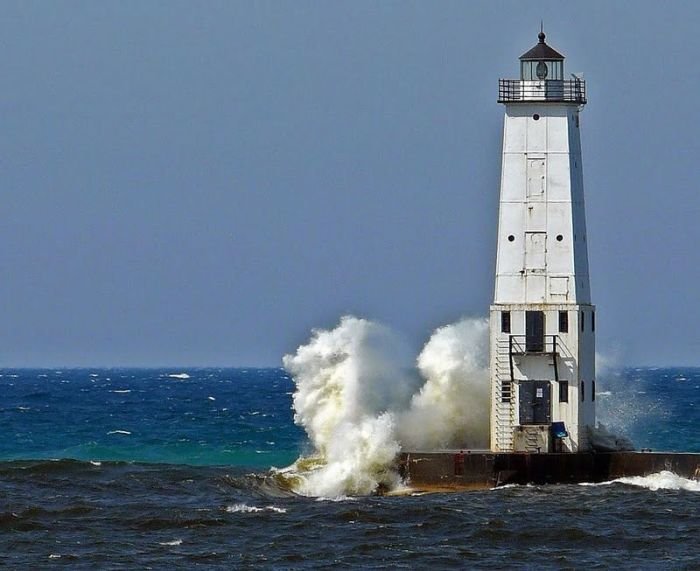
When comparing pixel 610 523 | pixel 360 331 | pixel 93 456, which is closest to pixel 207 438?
pixel 93 456

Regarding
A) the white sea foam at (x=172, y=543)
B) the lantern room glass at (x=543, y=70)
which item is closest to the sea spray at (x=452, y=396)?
the lantern room glass at (x=543, y=70)

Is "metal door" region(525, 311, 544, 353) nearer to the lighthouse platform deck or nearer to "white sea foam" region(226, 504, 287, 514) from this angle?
the lighthouse platform deck

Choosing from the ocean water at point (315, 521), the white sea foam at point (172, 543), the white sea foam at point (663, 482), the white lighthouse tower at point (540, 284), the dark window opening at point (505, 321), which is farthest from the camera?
the dark window opening at point (505, 321)

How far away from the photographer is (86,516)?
41.2 meters

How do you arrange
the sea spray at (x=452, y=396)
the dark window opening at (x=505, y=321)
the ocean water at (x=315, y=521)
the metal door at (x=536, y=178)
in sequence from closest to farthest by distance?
the ocean water at (x=315, y=521)
the dark window opening at (x=505, y=321)
the metal door at (x=536, y=178)
the sea spray at (x=452, y=396)

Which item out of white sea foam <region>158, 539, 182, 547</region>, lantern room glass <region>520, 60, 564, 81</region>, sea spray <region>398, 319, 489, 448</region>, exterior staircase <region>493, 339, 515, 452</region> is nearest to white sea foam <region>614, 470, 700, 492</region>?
exterior staircase <region>493, 339, 515, 452</region>

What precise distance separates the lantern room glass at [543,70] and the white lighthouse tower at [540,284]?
0.27ft

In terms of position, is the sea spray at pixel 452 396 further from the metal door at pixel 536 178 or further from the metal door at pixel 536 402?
the metal door at pixel 536 178

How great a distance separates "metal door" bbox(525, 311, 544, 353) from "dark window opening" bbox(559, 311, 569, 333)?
0.42 m

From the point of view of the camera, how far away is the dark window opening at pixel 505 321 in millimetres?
44781

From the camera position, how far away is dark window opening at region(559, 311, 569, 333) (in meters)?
44.5

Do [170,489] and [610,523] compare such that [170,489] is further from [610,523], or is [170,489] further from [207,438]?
[207,438]

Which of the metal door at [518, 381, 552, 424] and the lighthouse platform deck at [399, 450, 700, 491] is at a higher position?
the metal door at [518, 381, 552, 424]

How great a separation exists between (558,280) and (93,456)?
73.6 feet
